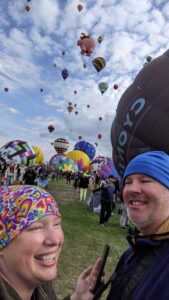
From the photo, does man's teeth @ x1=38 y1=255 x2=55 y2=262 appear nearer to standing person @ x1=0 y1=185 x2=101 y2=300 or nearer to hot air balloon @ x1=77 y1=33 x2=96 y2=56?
standing person @ x1=0 y1=185 x2=101 y2=300

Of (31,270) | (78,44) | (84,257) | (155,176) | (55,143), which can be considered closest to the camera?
(31,270)

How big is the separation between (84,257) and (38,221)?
5026 mm

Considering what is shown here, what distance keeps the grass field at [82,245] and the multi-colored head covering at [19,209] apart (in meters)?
3.36

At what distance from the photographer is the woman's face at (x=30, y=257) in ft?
4.49

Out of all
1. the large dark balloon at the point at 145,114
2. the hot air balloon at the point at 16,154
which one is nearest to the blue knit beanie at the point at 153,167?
Result: the large dark balloon at the point at 145,114

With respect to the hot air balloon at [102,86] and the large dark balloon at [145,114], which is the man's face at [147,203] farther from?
the hot air balloon at [102,86]

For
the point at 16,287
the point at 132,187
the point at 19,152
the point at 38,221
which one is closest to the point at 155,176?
the point at 132,187

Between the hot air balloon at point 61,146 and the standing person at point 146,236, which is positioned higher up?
the hot air balloon at point 61,146

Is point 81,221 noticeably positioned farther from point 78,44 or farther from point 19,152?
point 78,44

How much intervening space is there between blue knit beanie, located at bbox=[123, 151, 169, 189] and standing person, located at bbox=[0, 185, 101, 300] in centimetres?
64

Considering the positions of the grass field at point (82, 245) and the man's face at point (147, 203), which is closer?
the man's face at point (147, 203)

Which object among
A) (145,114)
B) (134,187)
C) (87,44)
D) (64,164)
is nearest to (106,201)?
(145,114)

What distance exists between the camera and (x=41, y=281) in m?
1.42

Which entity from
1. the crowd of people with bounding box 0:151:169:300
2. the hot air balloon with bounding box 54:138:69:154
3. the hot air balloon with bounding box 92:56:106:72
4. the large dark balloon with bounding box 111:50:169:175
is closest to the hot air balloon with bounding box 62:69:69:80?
the hot air balloon with bounding box 92:56:106:72
